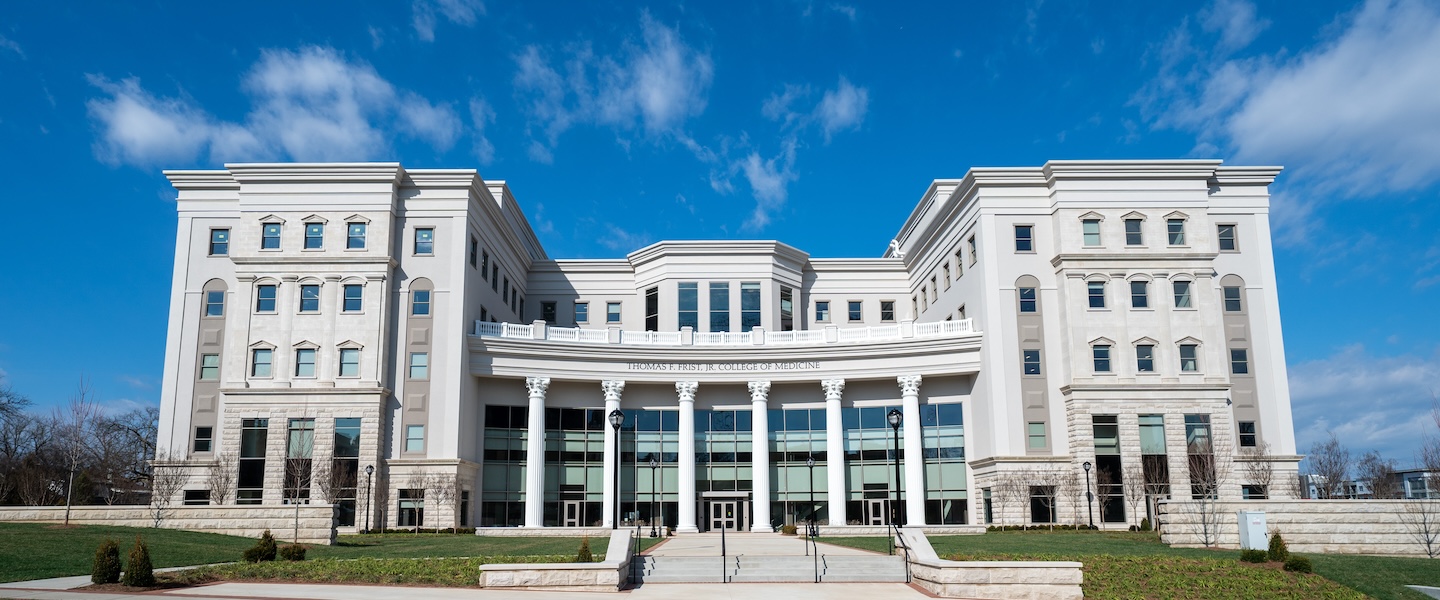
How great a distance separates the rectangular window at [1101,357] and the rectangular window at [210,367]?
144 feet

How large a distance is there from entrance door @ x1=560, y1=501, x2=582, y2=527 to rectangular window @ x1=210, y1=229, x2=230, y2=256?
22161 mm

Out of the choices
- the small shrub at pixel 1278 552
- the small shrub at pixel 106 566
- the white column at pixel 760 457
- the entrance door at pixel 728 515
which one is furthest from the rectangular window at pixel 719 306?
the small shrub at pixel 106 566

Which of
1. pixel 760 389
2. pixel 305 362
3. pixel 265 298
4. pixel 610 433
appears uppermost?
pixel 265 298

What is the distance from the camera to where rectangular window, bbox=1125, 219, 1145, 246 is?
2095 inches

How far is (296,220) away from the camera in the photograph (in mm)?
52969

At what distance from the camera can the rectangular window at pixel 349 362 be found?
51656mm

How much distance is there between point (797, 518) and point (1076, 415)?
1589 cm

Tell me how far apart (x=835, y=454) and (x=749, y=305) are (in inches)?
458

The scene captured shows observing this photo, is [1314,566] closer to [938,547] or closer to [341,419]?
[938,547]

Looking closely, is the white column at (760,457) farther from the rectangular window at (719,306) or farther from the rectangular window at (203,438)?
the rectangular window at (203,438)

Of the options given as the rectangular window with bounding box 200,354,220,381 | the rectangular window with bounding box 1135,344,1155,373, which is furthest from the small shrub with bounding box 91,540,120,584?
the rectangular window with bounding box 1135,344,1155,373

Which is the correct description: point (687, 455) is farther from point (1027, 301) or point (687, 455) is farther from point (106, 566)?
point (106, 566)

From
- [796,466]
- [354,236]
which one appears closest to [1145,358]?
[796,466]

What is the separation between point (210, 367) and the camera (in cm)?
5316
